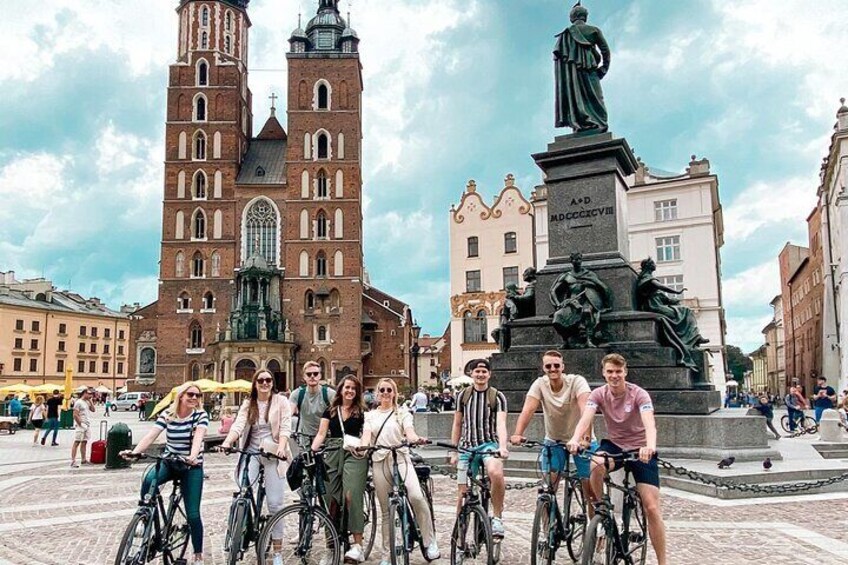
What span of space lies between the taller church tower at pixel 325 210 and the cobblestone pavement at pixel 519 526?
43.3 meters

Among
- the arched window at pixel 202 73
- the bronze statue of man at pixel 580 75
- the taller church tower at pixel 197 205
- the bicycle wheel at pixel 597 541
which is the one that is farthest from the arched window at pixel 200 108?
the bicycle wheel at pixel 597 541

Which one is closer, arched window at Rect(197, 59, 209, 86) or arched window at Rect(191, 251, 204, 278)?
A: arched window at Rect(191, 251, 204, 278)

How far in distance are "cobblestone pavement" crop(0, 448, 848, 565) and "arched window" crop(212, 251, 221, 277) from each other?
1768 inches

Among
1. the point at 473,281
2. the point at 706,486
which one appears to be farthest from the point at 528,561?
the point at 473,281

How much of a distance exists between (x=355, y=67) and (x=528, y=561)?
55.2 metres

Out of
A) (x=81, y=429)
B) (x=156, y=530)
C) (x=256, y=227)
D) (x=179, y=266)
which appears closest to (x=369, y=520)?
(x=156, y=530)

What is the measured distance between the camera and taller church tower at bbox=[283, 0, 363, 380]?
5384 centimetres

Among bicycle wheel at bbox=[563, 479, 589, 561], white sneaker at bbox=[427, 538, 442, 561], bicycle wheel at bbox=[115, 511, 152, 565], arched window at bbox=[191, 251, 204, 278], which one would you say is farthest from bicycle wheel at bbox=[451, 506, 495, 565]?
arched window at bbox=[191, 251, 204, 278]

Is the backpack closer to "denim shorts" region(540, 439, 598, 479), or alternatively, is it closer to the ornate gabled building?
"denim shorts" region(540, 439, 598, 479)

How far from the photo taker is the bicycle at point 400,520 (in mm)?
5410

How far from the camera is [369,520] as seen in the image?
6.95 metres

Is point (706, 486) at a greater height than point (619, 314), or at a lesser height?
lesser

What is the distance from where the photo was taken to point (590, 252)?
11.8 meters

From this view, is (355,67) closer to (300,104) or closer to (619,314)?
(300,104)
